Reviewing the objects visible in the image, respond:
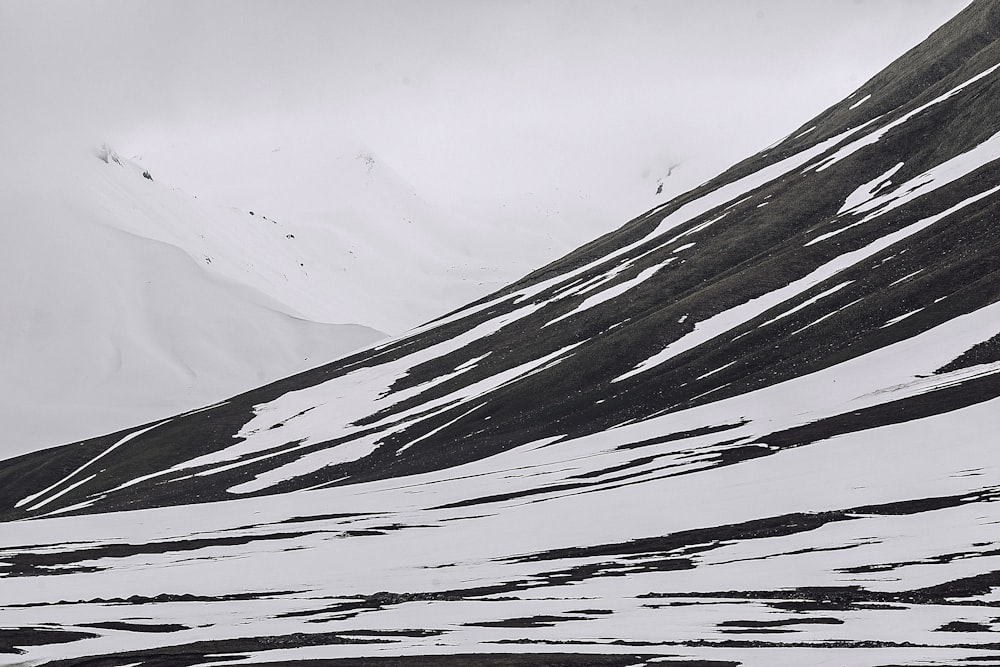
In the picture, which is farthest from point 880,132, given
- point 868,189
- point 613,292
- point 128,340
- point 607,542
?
point 128,340

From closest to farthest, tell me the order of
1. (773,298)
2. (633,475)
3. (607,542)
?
(607,542) → (633,475) → (773,298)

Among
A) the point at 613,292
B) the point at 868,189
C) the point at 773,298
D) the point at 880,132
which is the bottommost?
the point at 773,298

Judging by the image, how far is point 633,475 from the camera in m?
63.2

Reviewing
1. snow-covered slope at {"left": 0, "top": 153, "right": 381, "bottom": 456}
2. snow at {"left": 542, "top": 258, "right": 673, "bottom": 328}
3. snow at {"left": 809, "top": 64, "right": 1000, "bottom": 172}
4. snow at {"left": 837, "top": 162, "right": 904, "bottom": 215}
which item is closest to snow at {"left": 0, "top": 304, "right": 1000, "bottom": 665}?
snow at {"left": 542, "top": 258, "right": 673, "bottom": 328}

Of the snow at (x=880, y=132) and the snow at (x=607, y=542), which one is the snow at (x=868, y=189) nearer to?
the snow at (x=880, y=132)

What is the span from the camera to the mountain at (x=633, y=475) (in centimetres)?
3712

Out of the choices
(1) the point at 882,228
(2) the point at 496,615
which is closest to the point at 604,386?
(1) the point at 882,228

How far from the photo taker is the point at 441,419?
94438mm

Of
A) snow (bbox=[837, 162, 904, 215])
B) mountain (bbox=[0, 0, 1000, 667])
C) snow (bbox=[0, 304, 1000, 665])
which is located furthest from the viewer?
snow (bbox=[837, 162, 904, 215])

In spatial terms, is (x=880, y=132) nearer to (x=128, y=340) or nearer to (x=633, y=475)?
(x=633, y=475)

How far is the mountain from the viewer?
37125 mm

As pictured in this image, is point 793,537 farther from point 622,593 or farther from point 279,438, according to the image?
point 279,438

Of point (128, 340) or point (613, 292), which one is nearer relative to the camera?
point (613, 292)

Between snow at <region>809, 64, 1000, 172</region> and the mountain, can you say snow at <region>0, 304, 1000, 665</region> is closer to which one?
the mountain
